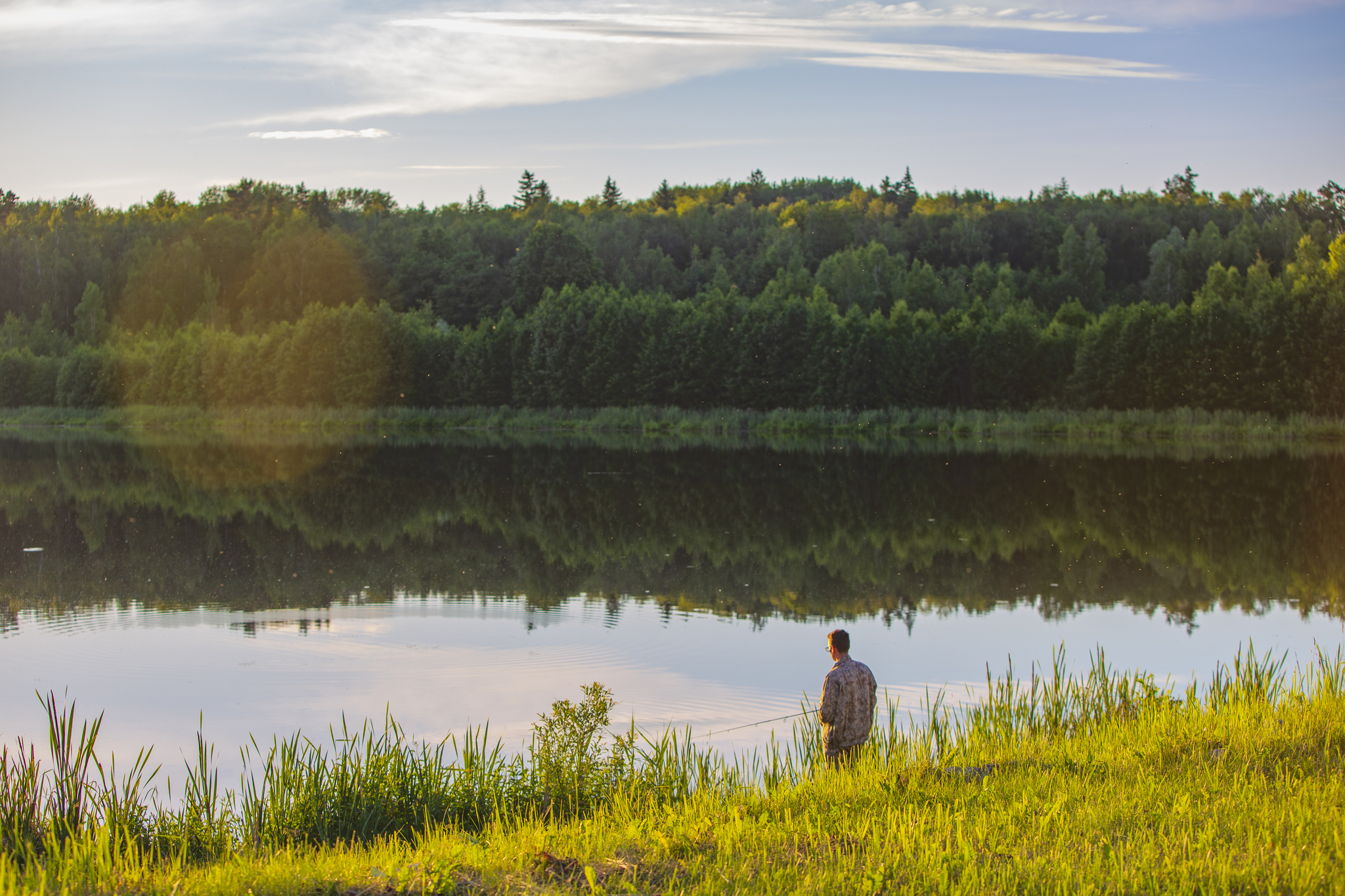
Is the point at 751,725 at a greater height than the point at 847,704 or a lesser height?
lesser

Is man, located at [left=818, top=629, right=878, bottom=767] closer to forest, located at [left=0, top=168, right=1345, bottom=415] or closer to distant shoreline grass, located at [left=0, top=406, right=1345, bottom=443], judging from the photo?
distant shoreline grass, located at [left=0, top=406, right=1345, bottom=443]

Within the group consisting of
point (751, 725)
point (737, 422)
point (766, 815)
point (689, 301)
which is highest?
point (689, 301)

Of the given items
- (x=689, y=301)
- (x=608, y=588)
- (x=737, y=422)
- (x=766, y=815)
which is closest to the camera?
(x=766, y=815)

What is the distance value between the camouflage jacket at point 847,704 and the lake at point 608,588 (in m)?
1.87

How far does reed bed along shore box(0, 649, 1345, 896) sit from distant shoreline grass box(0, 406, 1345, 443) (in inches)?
2175

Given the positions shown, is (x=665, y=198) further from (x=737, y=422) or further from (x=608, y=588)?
(x=608, y=588)

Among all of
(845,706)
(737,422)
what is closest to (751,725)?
(845,706)

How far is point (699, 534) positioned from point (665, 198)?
174m

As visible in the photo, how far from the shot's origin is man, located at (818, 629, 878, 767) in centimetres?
888

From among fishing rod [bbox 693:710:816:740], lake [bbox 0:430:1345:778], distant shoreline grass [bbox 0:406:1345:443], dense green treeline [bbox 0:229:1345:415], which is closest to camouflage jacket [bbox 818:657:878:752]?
fishing rod [bbox 693:710:816:740]

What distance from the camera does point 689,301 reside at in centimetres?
8588

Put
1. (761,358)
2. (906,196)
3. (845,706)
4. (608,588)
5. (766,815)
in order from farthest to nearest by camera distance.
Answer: (906,196)
(761,358)
(608,588)
(845,706)
(766,815)

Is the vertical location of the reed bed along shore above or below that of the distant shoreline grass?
below

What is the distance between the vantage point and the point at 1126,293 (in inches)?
4688
